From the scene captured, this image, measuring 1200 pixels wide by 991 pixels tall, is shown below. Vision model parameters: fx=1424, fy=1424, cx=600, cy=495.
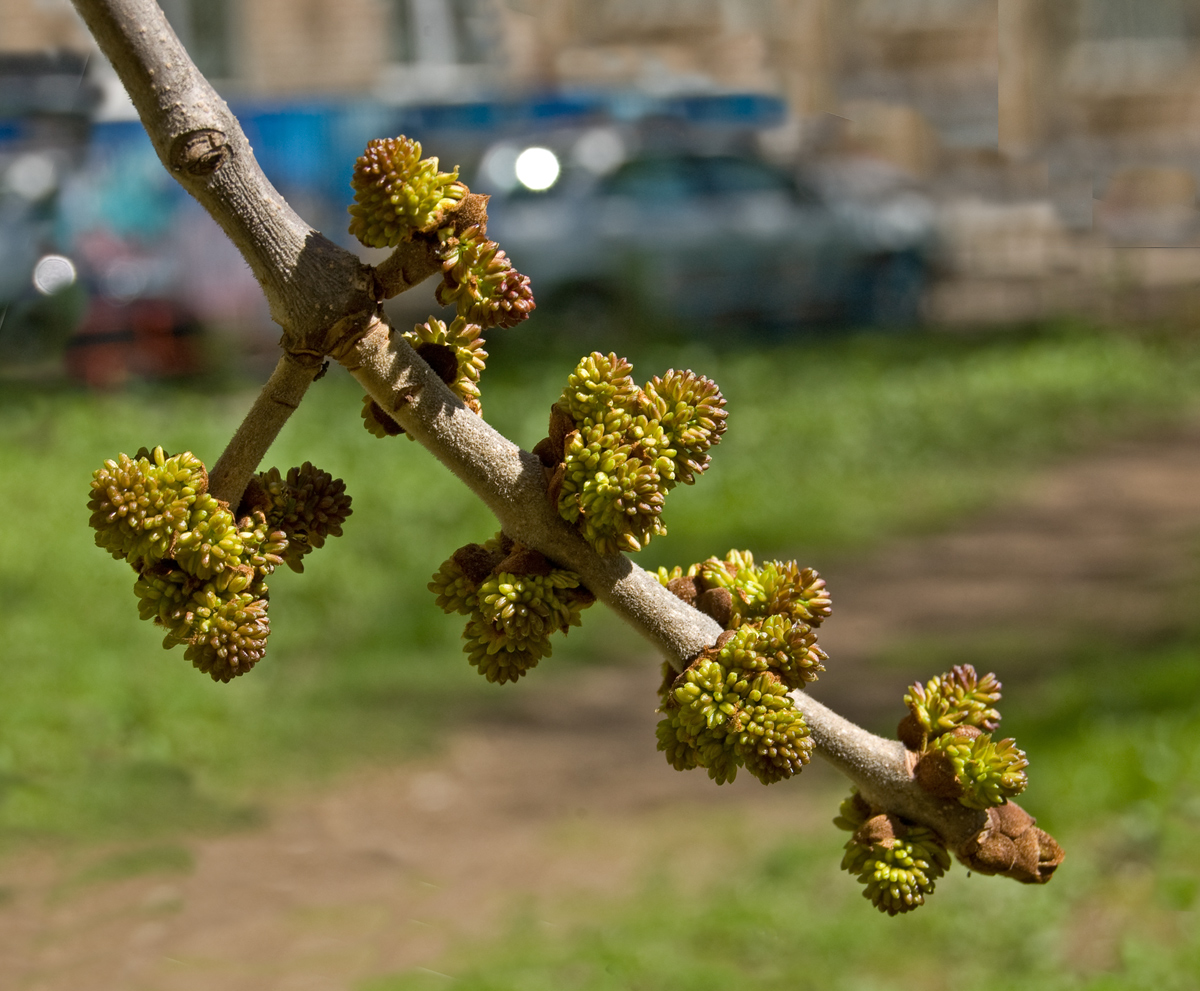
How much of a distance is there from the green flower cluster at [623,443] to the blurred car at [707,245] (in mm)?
7146

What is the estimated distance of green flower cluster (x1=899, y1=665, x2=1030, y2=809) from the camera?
0.73m

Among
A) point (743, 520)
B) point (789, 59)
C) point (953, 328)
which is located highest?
point (789, 59)

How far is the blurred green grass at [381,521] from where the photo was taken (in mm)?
4141

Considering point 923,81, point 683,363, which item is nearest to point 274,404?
point 683,363

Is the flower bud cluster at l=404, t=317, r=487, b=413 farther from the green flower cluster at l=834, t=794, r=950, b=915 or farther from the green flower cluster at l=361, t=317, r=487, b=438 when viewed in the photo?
the green flower cluster at l=834, t=794, r=950, b=915

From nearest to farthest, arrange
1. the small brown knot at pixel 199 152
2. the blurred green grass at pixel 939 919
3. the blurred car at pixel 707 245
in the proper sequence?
the small brown knot at pixel 199 152, the blurred green grass at pixel 939 919, the blurred car at pixel 707 245

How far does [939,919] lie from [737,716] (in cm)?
288

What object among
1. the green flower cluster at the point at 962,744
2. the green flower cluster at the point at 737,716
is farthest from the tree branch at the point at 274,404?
the green flower cluster at the point at 962,744

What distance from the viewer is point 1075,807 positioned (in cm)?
361

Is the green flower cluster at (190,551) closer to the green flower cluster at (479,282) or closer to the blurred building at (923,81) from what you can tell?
the green flower cluster at (479,282)

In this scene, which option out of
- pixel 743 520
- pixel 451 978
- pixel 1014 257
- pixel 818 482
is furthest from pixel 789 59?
pixel 451 978

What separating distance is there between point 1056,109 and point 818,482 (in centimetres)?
622

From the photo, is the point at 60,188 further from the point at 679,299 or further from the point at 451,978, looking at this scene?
the point at 451,978

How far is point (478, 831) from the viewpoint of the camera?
399 centimetres
